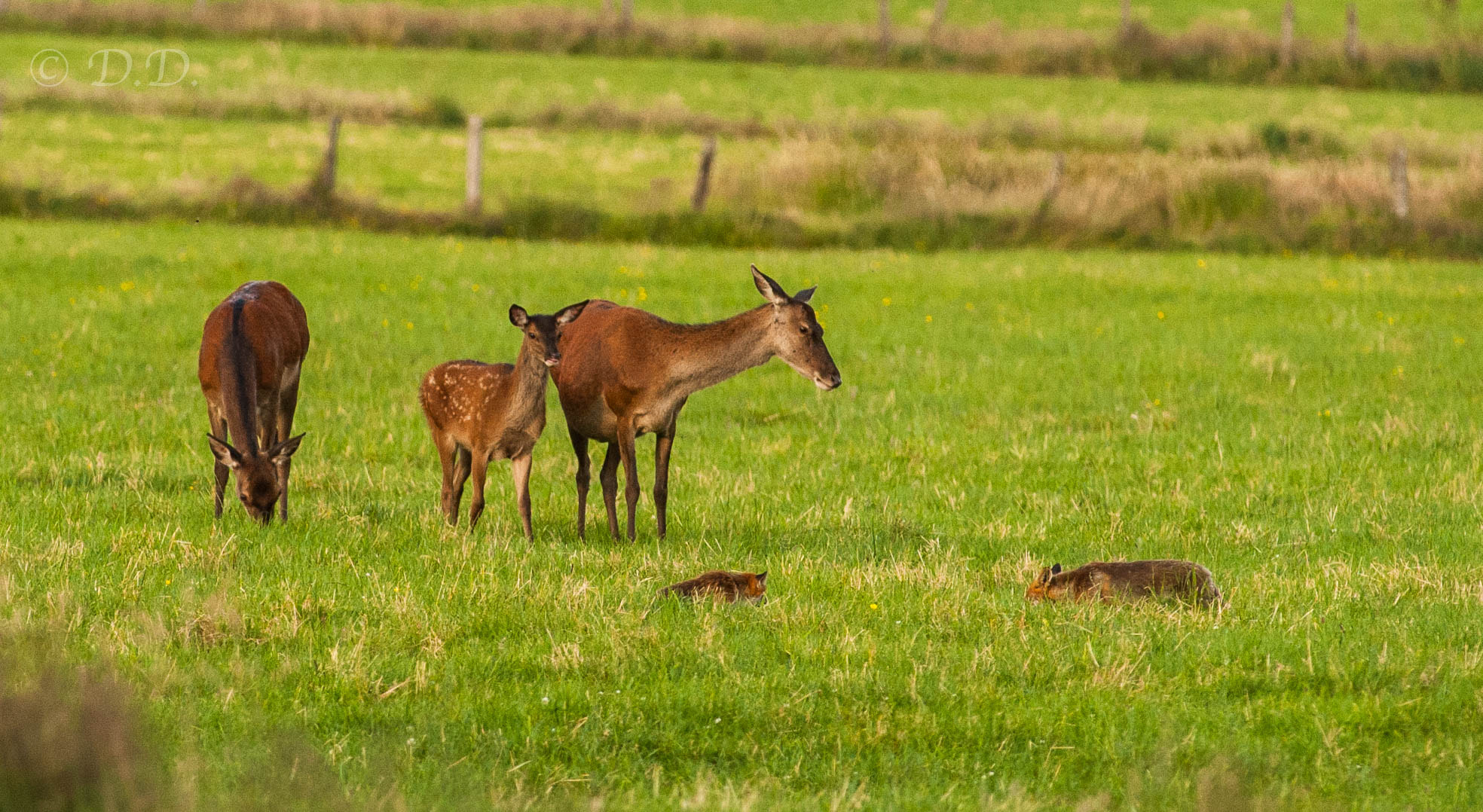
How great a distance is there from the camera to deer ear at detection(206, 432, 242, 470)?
32.1ft

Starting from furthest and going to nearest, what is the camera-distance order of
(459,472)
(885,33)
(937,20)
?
(937,20) → (885,33) → (459,472)

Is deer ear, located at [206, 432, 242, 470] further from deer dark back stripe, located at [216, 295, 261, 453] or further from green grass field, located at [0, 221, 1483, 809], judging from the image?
green grass field, located at [0, 221, 1483, 809]

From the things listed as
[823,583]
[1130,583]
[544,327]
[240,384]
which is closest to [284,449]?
[240,384]

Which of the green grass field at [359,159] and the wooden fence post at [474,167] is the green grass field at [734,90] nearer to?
the green grass field at [359,159]

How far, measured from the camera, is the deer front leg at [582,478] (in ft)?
34.7

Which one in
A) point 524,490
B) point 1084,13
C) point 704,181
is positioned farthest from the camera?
point 1084,13

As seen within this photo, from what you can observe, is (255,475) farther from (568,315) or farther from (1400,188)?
(1400,188)

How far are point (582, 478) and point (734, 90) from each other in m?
38.8

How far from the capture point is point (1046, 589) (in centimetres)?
862

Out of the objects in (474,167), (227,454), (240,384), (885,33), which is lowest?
(227,454)

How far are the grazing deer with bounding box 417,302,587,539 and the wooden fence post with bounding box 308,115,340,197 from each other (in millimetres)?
20583

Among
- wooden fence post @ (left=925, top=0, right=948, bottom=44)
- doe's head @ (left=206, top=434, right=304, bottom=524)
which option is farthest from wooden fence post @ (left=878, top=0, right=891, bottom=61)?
doe's head @ (left=206, top=434, right=304, bottom=524)

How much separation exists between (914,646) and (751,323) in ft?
9.92

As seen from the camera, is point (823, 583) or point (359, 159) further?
point (359, 159)
